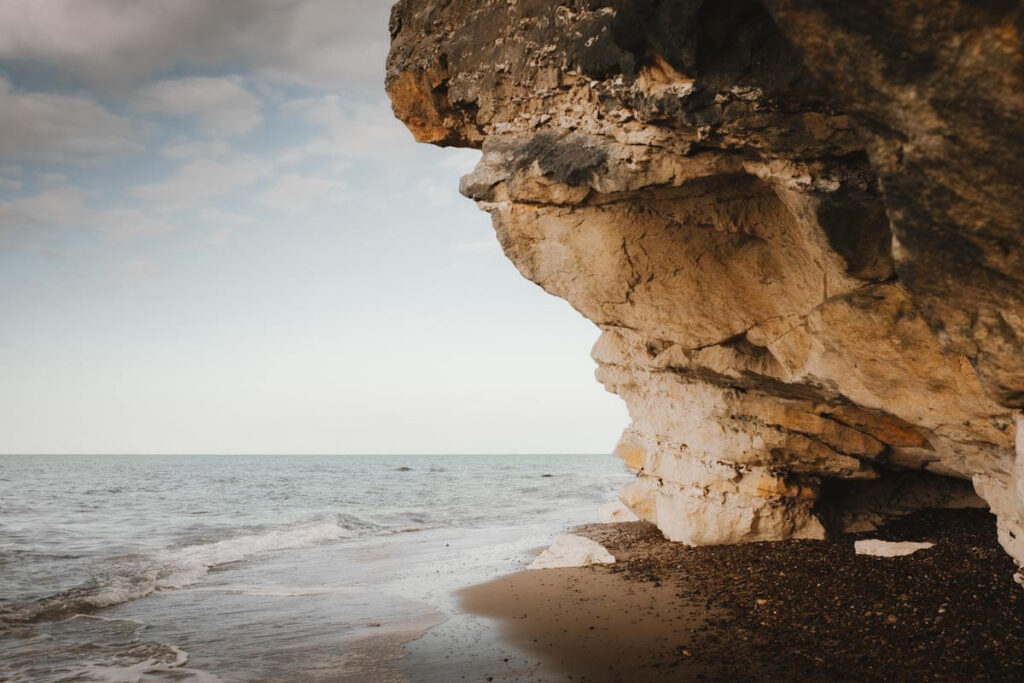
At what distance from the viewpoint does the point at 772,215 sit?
7.75 m

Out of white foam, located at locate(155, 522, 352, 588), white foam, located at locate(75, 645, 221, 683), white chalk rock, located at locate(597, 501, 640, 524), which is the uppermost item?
white chalk rock, located at locate(597, 501, 640, 524)

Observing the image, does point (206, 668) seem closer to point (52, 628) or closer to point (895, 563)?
point (52, 628)

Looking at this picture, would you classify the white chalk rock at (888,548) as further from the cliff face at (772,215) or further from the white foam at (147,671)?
the white foam at (147,671)

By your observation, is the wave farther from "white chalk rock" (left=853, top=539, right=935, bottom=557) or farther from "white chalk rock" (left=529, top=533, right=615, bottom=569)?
"white chalk rock" (left=853, top=539, right=935, bottom=557)

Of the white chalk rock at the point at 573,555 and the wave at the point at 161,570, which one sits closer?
the wave at the point at 161,570

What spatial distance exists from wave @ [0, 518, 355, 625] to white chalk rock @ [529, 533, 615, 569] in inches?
301

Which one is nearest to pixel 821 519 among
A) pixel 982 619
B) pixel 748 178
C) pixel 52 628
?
pixel 982 619

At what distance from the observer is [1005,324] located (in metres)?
4.68

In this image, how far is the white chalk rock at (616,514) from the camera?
1908 cm

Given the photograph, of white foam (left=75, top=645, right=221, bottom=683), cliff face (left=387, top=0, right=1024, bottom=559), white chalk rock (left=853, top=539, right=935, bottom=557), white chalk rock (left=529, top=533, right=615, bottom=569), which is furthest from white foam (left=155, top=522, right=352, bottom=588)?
white chalk rock (left=853, top=539, right=935, bottom=557)

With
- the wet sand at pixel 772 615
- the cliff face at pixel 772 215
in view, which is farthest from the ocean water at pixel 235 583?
the cliff face at pixel 772 215

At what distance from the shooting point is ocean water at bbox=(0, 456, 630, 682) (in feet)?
28.6

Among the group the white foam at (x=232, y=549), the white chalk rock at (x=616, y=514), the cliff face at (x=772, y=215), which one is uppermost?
the cliff face at (x=772, y=215)

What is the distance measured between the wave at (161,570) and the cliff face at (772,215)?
10271 mm
